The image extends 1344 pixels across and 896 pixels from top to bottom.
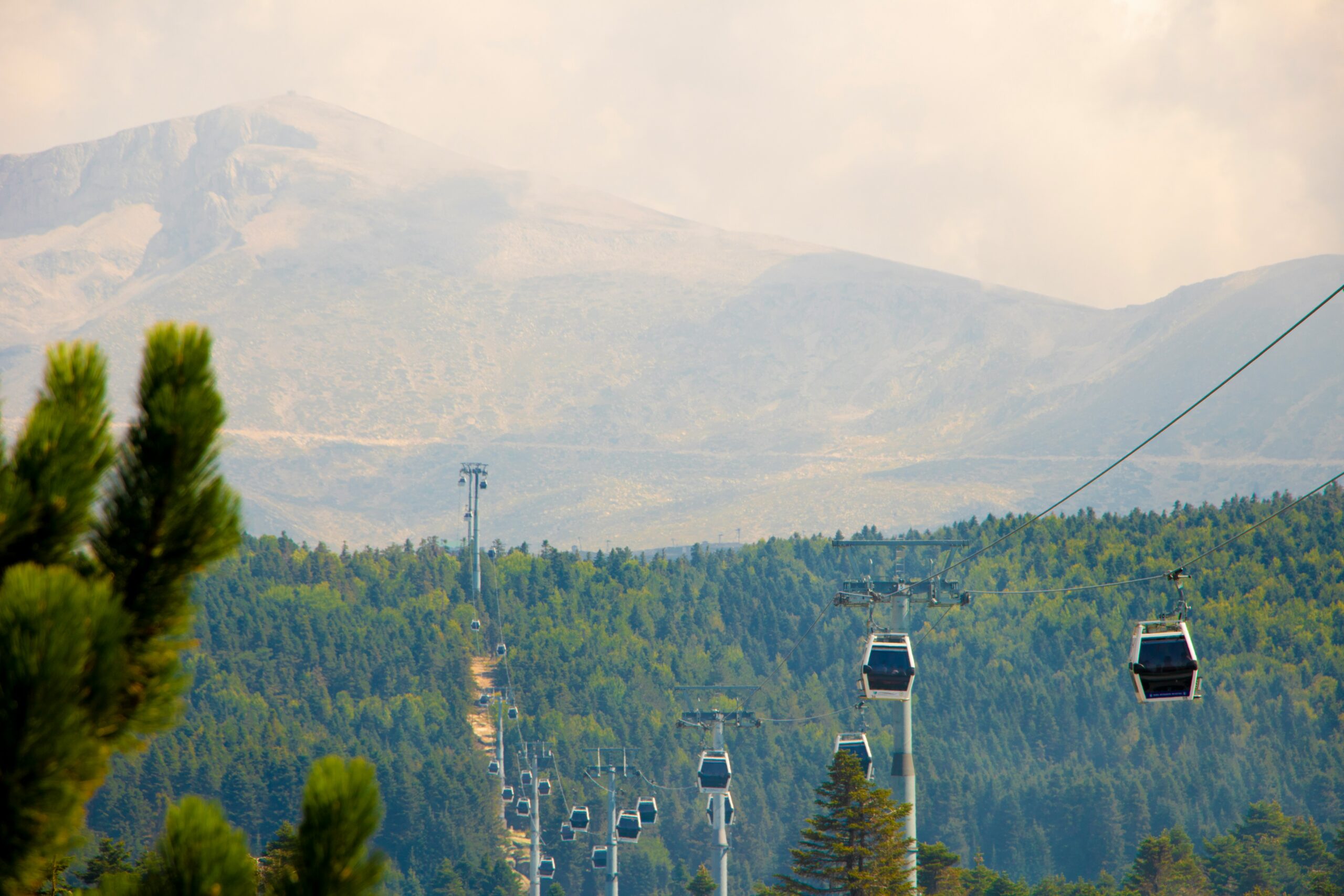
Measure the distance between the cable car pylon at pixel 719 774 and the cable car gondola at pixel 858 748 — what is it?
9.38 ft

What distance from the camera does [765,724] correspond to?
15275cm

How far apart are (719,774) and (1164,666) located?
2404cm

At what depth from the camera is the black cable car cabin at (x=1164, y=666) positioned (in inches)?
920

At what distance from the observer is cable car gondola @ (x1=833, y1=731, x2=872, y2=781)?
40969mm

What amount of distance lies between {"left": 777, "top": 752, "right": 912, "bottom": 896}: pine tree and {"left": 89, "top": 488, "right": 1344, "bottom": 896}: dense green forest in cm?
5710

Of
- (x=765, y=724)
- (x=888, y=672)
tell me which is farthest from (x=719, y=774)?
(x=765, y=724)

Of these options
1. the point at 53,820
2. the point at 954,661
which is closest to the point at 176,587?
the point at 53,820

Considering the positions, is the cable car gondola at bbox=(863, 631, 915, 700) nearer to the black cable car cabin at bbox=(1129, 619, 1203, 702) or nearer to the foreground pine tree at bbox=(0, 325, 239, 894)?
the black cable car cabin at bbox=(1129, 619, 1203, 702)

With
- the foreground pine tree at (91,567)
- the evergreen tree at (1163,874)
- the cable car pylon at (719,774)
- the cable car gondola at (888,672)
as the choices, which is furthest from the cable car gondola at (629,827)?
the foreground pine tree at (91,567)

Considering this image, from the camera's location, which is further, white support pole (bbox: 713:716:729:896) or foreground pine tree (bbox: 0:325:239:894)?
white support pole (bbox: 713:716:729:896)

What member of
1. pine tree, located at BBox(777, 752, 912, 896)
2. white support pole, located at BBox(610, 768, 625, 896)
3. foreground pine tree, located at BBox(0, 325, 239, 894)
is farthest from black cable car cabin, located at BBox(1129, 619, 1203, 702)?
white support pole, located at BBox(610, 768, 625, 896)

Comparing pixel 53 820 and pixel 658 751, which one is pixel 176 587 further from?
pixel 658 751

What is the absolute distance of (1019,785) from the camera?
14275 centimetres

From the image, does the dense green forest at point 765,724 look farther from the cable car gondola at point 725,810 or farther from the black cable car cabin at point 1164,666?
the black cable car cabin at point 1164,666
